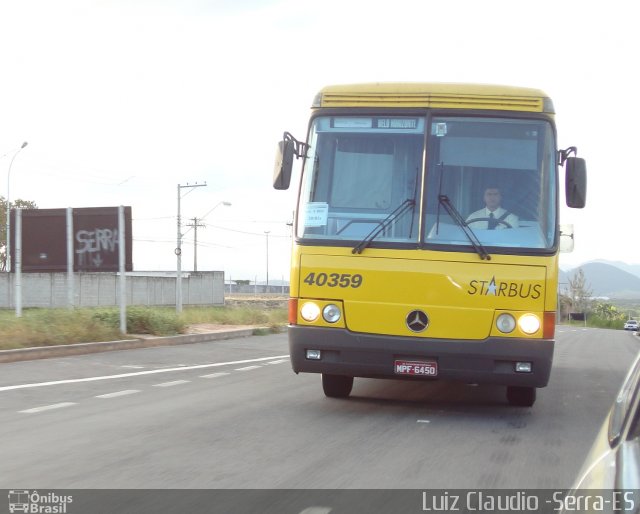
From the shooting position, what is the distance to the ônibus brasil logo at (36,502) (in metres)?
4.68

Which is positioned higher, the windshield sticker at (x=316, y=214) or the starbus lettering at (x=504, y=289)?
the windshield sticker at (x=316, y=214)

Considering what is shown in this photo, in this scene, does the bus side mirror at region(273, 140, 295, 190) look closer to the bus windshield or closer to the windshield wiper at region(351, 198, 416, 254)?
the bus windshield

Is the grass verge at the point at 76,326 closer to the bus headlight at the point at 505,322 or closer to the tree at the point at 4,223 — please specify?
the bus headlight at the point at 505,322

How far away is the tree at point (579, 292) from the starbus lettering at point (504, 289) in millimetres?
141590

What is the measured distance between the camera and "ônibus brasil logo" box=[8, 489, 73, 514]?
468 centimetres

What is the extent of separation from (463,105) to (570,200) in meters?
1.42

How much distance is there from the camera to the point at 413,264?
784cm

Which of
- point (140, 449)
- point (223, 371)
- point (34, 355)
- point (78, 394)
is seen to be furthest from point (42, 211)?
point (140, 449)

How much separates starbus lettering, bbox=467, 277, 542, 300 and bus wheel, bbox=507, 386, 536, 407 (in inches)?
58.2

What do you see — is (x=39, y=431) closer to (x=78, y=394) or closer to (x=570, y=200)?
(x=78, y=394)

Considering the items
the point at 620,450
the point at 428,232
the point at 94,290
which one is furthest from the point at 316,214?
the point at 94,290

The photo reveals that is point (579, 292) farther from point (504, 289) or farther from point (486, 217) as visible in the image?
point (504, 289)

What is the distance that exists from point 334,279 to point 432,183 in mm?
1349

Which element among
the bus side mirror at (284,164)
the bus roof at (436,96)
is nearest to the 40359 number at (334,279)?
the bus side mirror at (284,164)
